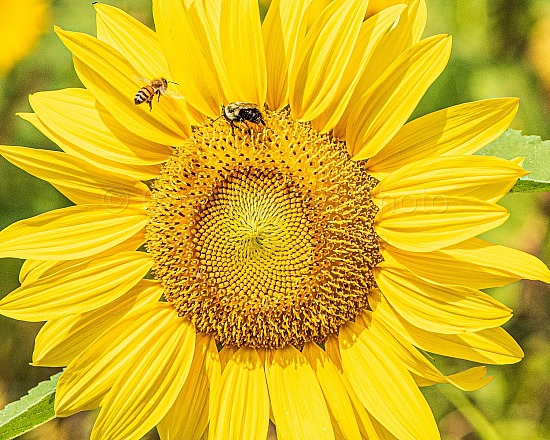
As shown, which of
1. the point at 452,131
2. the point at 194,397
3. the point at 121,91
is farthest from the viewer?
the point at 194,397

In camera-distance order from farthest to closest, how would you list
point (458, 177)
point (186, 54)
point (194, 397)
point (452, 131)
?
point (194, 397)
point (186, 54)
point (452, 131)
point (458, 177)

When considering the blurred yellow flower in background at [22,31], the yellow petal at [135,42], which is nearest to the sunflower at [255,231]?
the yellow petal at [135,42]

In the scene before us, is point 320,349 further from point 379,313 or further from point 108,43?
point 108,43

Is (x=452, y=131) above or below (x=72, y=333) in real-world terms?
above

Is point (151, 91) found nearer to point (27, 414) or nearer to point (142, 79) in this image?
point (142, 79)

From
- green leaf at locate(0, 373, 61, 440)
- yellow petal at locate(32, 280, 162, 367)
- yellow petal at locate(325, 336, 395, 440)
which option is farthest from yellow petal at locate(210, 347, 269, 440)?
green leaf at locate(0, 373, 61, 440)

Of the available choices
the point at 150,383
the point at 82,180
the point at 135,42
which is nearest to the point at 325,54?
the point at 135,42

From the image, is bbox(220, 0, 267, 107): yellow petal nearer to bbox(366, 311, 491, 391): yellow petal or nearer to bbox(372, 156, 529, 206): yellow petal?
bbox(372, 156, 529, 206): yellow petal

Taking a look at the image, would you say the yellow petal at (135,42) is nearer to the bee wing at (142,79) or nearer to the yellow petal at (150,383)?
the bee wing at (142,79)
